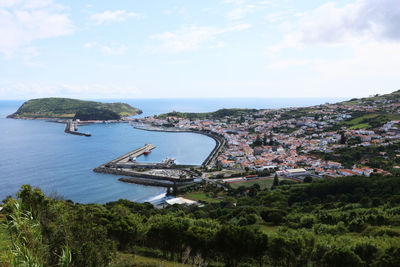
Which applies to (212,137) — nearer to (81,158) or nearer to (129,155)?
(129,155)

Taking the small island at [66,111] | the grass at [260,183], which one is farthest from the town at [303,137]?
the small island at [66,111]

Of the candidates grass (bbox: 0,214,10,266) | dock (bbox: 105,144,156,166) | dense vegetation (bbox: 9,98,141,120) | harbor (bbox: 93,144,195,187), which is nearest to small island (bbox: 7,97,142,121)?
dense vegetation (bbox: 9,98,141,120)

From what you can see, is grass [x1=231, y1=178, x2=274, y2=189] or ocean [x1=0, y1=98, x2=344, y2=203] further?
grass [x1=231, y1=178, x2=274, y2=189]

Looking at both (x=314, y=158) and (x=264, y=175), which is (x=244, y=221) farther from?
(x=314, y=158)

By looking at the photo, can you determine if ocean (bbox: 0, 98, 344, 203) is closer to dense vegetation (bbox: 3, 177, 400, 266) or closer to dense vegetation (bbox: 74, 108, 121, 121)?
dense vegetation (bbox: 3, 177, 400, 266)

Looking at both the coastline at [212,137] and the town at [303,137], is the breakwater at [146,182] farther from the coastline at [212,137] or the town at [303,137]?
the town at [303,137]

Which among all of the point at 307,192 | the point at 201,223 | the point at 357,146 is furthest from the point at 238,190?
the point at 357,146
